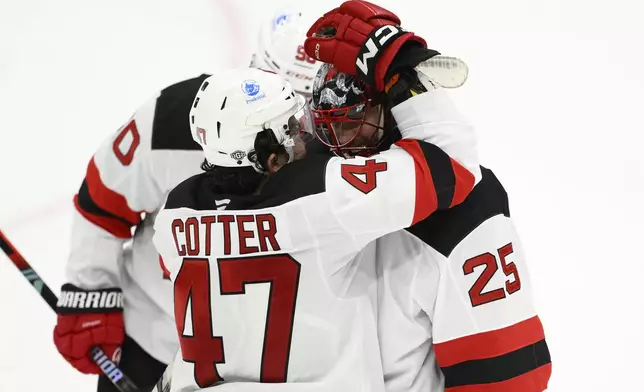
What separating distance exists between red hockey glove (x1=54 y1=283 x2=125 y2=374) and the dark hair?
0.94 m

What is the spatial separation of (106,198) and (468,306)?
1.20 m

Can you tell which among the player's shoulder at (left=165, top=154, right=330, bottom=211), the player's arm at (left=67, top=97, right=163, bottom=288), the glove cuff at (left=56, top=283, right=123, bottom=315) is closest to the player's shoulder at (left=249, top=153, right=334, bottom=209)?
the player's shoulder at (left=165, top=154, right=330, bottom=211)

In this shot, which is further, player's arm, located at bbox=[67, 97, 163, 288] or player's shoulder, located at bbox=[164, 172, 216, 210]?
player's arm, located at bbox=[67, 97, 163, 288]

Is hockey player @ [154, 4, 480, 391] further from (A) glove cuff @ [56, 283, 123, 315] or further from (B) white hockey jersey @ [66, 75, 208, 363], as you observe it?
(A) glove cuff @ [56, 283, 123, 315]

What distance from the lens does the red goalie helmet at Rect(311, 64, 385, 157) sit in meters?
1.88

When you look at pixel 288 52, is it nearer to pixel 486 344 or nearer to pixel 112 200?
pixel 112 200

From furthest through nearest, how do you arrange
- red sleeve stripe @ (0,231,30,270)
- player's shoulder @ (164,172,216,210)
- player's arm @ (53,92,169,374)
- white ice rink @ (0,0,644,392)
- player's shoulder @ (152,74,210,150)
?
white ice rink @ (0,0,644,392)
red sleeve stripe @ (0,231,30,270)
player's arm @ (53,92,169,374)
player's shoulder @ (152,74,210,150)
player's shoulder @ (164,172,216,210)

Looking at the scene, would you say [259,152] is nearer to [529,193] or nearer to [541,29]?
[529,193]

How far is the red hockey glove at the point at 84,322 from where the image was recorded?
8.48 feet

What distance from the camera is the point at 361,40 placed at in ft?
5.83

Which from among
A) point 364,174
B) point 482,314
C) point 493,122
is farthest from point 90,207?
point 493,122

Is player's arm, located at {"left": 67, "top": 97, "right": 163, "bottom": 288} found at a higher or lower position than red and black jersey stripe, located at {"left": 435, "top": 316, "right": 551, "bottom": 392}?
higher

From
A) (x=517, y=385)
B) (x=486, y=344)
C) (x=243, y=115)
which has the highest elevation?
(x=243, y=115)

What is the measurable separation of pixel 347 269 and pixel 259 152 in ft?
1.04
